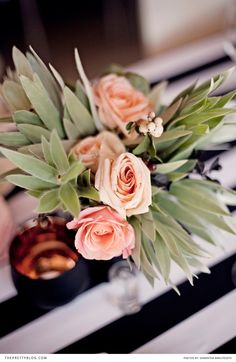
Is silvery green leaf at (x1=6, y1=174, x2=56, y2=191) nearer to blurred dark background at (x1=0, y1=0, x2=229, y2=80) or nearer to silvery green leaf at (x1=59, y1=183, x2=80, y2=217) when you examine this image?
silvery green leaf at (x1=59, y1=183, x2=80, y2=217)

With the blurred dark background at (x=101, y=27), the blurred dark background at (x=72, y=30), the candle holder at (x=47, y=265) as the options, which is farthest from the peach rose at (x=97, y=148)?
the blurred dark background at (x=72, y=30)

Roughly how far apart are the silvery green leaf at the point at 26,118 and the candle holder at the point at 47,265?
14 cm

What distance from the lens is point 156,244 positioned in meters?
0.61

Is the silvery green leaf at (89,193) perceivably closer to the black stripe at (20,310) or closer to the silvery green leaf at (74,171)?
the silvery green leaf at (74,171)

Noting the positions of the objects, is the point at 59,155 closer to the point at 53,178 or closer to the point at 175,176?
the point at 53,178

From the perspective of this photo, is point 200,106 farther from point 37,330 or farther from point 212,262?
point 37,330

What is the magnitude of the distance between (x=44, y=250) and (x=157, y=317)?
0.68ft

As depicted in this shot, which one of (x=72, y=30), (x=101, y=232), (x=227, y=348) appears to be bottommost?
(x=227, y=348)

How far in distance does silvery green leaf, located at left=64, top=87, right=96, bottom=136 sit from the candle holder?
0.45ft

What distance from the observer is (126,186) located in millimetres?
523

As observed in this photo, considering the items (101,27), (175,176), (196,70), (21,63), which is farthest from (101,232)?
(101,27)

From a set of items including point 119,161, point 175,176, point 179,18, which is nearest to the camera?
point 119,161

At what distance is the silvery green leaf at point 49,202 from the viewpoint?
0.55 m

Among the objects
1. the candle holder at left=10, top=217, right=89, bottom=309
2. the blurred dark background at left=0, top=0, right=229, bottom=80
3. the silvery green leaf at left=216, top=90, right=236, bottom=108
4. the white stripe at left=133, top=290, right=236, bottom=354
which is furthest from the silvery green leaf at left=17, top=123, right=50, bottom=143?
the blurred dark background at left=0, top=0, right=229, bottom=80
